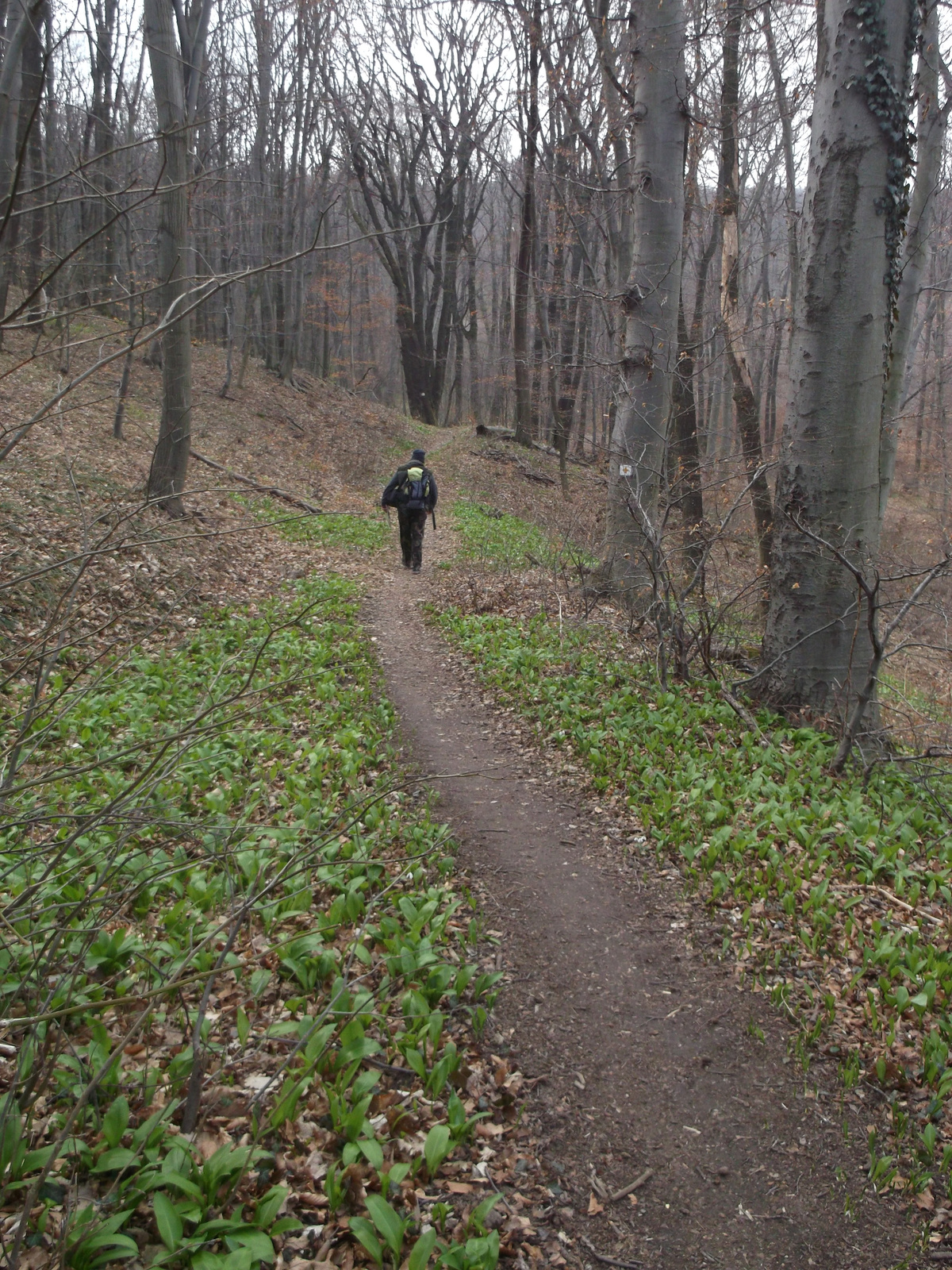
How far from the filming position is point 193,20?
14977 mm

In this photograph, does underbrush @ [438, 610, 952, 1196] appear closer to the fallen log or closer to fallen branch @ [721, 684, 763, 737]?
fallen branch @ [721, 684, 763, 737]

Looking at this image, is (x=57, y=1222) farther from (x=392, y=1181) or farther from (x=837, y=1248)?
(x=837, y=1248)

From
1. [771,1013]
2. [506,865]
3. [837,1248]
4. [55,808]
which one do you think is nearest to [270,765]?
[55,808]

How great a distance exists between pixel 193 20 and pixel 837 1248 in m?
19.5

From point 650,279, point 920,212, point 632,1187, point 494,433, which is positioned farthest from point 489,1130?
point 494,433

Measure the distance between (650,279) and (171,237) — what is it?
672 centimetres

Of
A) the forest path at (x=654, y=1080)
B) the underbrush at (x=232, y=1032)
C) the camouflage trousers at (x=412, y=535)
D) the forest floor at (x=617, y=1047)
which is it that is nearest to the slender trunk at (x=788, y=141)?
the camouflage trousers at (x=412, y=535)

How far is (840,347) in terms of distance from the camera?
6.14 meters

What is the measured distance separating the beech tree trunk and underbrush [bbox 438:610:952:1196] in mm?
2681

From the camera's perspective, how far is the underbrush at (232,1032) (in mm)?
2412

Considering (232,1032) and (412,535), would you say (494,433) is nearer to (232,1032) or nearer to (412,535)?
(412,535)

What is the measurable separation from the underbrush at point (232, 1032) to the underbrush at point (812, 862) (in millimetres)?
1449

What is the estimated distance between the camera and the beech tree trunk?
8906mm

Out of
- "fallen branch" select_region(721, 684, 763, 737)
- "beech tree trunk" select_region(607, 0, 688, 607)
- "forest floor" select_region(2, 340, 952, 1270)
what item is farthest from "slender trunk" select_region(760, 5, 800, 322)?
"forest floor" select_region(2, 340, 952, 1270)
